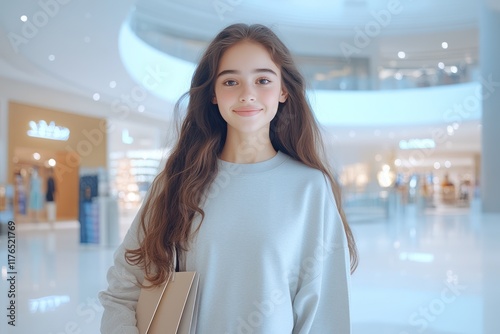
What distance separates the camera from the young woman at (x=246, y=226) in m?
1.13

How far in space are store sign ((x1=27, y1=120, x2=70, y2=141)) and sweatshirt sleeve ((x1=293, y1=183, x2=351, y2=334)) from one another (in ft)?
49.9

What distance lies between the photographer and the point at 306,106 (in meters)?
1.39

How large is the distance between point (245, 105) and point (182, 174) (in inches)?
9.3

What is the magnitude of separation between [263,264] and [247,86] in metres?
0.41

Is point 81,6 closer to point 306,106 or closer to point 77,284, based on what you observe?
point 77,284

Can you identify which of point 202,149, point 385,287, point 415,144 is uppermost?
point 415,144

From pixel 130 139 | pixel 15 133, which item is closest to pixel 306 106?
pixel 15 133

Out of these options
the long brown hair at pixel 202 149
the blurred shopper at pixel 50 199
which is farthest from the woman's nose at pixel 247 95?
the blurred shopper at pixel 50 199

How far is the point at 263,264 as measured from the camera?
1.12m

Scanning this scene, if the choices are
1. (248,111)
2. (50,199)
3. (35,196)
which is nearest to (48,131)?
(35,196)

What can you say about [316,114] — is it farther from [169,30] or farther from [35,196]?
[35,196]

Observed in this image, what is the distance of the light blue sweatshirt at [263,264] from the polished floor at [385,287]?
2520 mm

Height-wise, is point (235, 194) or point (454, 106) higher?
point (454, 106)

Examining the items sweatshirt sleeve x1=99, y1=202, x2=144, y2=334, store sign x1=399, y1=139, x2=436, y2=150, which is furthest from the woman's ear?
store sign x1=399, y1=139, x2=436, y2=150
